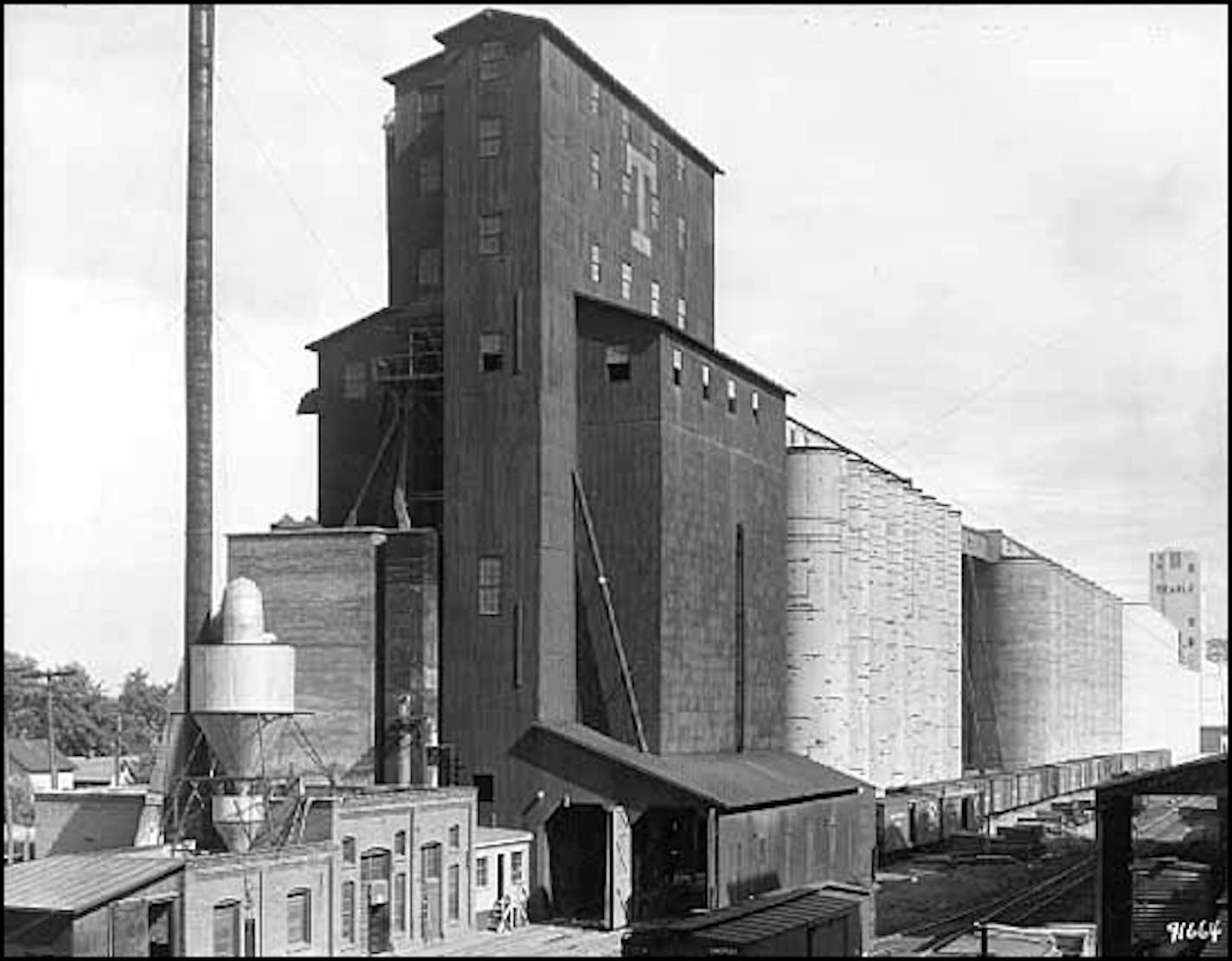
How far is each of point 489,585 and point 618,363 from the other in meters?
6.90

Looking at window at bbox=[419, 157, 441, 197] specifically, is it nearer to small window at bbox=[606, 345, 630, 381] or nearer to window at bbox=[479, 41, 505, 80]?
window at bbox=[479, 41, 505, 80]

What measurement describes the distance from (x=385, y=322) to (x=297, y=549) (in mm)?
7768

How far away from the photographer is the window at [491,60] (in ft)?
157

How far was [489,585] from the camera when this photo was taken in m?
46.6

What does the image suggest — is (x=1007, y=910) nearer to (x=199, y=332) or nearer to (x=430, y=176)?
(x=199, y=332)

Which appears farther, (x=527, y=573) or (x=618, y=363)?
(x=618, y=363)

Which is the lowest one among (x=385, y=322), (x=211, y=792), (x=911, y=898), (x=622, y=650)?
(x=911, y=898)

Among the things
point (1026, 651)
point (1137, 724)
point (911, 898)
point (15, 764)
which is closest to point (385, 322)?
point (911, 898)

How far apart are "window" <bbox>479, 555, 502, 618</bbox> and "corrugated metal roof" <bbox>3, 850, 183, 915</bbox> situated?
554 inches

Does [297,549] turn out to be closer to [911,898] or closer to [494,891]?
[494,891]

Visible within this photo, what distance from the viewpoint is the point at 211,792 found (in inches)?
1656

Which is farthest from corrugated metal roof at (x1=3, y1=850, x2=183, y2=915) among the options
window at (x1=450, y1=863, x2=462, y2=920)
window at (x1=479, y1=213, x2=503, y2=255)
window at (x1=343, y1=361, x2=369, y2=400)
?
window at (x1=343, y1=361, x2=369, y2=400)

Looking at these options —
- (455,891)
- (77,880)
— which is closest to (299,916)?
(77,880)

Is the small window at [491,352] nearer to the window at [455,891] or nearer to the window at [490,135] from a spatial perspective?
the window at [490,135]
